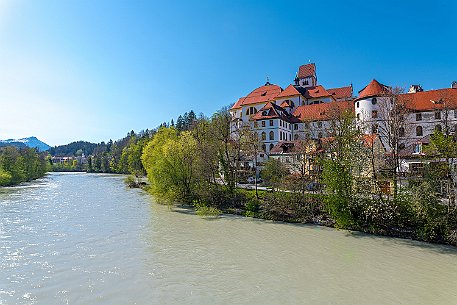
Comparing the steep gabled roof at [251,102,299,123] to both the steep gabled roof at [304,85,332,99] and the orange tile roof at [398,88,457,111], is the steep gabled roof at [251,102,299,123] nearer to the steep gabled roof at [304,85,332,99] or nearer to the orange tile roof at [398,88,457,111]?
the steep gabled roof at [304,85,332,99]

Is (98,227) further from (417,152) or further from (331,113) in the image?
(417,152)

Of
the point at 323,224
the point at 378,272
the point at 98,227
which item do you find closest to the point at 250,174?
the point at 323,224

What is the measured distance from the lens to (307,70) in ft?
222

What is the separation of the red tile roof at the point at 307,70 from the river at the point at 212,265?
5109cm

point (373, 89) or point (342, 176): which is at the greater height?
point (373, 89)

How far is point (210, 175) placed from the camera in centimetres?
2953

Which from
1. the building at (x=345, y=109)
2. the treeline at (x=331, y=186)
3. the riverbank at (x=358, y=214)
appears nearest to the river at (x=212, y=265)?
the riverbank at (x=358, y=214)

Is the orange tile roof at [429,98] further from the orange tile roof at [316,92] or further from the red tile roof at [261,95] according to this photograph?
the red tile roof at [261,95]

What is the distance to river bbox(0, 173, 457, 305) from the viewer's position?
1110 cm

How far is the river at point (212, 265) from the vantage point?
11102 mm

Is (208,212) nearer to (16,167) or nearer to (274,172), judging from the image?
(274,172)

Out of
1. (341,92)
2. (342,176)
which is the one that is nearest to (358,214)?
(342,176)

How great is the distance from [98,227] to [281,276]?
13.2 meters

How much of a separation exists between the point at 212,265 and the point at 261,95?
47561 millimetres
